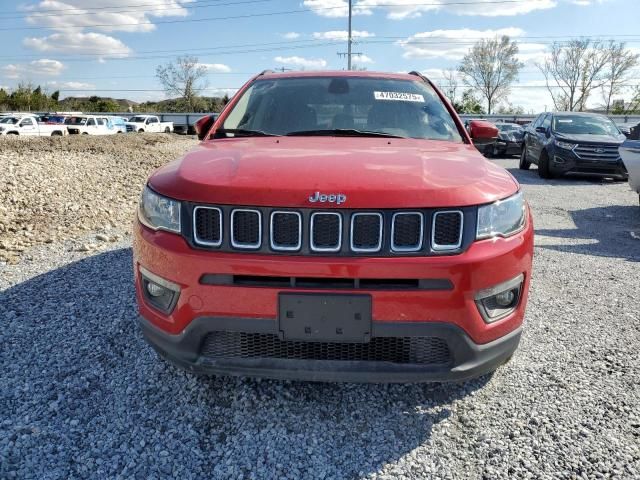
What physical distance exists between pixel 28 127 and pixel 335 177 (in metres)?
30.7

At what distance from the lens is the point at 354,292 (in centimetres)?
198

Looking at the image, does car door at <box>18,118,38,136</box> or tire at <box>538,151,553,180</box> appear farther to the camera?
car door at <box>18,118,38,136</box>

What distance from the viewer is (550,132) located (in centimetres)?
1212

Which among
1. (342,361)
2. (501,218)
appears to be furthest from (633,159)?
(342,361)

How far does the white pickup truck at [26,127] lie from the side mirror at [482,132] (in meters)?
27.1

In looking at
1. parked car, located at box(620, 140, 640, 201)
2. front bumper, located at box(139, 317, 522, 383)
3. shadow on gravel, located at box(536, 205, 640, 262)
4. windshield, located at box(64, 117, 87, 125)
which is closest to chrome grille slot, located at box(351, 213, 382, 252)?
front bumper, located at box(139, 317, 522, 383)

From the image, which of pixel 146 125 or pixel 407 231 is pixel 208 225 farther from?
pixel 146 125

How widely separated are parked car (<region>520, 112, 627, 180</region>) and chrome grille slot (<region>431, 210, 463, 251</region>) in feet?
34.5

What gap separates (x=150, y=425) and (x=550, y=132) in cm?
1212

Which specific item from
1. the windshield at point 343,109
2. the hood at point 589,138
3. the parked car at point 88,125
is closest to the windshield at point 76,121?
the parked car at point 88,125

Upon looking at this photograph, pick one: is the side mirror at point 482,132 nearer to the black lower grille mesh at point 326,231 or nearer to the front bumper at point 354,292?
the front bumper at point 354,292

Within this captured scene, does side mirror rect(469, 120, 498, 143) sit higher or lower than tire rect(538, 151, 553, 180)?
higher

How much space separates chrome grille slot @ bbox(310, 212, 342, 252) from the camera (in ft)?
6.55

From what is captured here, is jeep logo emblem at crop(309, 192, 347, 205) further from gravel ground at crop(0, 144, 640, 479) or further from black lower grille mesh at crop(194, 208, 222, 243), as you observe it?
gravel ground at crop(0, 144, 640, 479)
